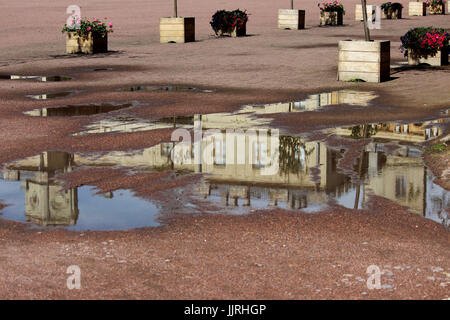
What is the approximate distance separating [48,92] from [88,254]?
11.8 metres

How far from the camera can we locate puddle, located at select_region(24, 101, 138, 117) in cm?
1496

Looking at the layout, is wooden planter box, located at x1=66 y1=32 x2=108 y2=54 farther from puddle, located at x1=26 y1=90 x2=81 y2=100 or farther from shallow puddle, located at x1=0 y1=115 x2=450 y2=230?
shallow puddle, located at x1=0 y1=115 x2=450 y2=230

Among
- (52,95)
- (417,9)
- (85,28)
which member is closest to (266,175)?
(52,95)

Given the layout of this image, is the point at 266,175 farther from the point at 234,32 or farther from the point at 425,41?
the point at 234,32

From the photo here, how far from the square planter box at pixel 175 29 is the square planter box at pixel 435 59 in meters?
12.9

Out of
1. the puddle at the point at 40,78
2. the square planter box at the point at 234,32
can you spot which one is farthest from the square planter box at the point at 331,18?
the puddle at the point at 40,78

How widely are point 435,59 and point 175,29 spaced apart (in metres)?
13.9

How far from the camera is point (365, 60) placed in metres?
19.4

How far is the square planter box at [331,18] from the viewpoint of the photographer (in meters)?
45.0

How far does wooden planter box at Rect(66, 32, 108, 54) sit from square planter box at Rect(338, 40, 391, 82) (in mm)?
11209

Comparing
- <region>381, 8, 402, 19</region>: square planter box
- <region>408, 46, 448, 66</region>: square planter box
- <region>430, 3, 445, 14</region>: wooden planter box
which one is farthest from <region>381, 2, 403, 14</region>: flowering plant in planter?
<region>408, 46, 448, 66</region>: square planter box
